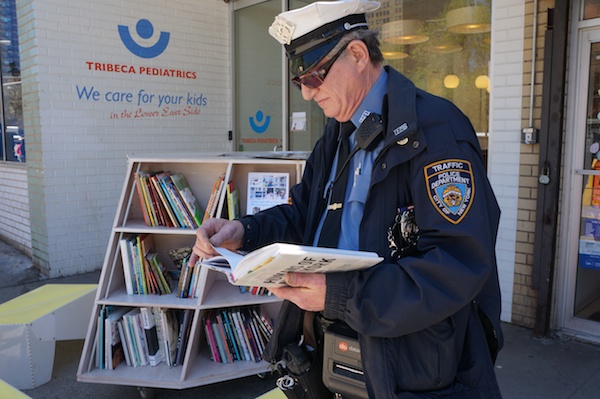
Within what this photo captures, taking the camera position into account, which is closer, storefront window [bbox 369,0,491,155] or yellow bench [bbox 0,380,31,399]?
yellow bench [bbox 0,380,31,399]

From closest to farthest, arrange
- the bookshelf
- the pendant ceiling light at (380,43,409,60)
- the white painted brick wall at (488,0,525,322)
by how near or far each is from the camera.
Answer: the bookshelf
the white painted brick wall at (488,0,525,322)
the pendant ceiling light at (380,43,409,60)

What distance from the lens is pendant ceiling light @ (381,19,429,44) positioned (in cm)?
523

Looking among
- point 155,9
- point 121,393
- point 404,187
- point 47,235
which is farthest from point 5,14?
point 404,187

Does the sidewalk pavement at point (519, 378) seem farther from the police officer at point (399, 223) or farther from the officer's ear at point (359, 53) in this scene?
the officer's ear at point (359, 53)

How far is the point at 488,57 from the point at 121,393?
411cm

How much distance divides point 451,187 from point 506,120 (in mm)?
3398

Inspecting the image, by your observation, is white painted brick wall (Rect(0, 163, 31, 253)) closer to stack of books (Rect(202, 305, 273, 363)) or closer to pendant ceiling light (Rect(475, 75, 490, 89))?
stack of books (Rect(202, 305, 273, 363))

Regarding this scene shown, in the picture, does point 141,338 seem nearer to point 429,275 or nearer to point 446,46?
point 429,275

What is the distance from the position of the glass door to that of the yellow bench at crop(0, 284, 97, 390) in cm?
401

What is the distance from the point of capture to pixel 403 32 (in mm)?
5359

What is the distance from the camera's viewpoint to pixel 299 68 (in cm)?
162

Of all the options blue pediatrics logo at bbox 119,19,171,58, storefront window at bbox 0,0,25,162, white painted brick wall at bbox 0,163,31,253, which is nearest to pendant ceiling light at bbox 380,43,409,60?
blue pediatrics logo at bbox 119,19,171,58

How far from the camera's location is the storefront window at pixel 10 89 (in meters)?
7.10

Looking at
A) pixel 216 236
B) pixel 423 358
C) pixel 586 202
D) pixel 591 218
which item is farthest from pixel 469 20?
pixel 423 358
